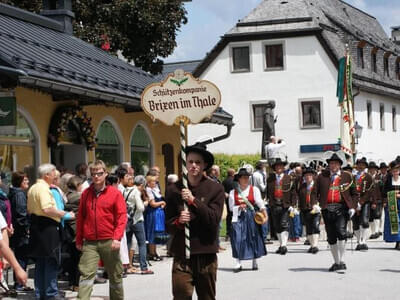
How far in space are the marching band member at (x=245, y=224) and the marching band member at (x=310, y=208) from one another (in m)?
2.59

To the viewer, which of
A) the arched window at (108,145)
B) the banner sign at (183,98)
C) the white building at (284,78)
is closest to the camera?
the banner sign at (183,98)

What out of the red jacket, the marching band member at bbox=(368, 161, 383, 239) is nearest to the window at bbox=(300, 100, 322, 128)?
the marching band member at bbox=(368, 161, 383, 239)

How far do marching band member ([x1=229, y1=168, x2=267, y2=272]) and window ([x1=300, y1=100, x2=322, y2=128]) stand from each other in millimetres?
28911

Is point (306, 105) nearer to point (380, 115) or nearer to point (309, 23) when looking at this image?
point (309, 23)

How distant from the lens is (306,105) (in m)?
42.9

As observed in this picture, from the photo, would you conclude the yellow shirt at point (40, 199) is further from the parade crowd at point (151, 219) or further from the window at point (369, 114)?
the window at point (369, 114)

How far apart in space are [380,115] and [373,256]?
34528mm

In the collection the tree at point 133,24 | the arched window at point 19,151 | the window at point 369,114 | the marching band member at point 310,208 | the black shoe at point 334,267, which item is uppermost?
the tree at point 133,24

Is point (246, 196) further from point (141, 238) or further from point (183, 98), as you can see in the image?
point (183, 98)

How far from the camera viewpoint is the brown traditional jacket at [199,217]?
7.29m

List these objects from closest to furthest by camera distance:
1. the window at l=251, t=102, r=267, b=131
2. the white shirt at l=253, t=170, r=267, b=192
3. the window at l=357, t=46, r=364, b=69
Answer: the white shirt at l=253, t=170, r=267, b=192
the window at l=251, t=102, r=267, b=131
the window at l=357, t=46, r=364, b=69

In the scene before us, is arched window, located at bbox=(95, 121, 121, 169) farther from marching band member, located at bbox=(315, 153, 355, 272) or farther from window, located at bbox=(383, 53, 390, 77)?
window, located at bbox=(383, 53, 390, 77)

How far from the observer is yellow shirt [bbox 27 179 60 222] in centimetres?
1048

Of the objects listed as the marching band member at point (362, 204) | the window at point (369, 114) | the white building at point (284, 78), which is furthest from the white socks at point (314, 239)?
the window at point (369, 114)
